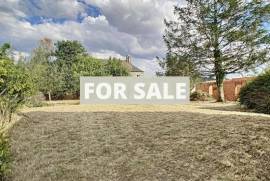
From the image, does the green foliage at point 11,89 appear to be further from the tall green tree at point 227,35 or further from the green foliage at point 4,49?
the tall green tree at point 227,35

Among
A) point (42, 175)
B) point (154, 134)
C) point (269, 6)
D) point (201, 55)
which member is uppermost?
point (269, 6)

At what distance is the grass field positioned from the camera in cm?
576

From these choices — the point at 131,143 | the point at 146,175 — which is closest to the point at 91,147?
the point at 131,143

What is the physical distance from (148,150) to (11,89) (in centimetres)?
525

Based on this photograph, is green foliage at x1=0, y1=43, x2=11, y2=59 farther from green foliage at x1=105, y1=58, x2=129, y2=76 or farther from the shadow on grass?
green foliage at x1=105, y1=58, x2=129, y2=76

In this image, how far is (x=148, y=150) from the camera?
7.05 metres

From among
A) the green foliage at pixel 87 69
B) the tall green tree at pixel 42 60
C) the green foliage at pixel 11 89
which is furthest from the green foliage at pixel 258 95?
the green foliage at pixel 87 69

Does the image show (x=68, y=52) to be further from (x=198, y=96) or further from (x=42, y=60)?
(x=198, y=96)

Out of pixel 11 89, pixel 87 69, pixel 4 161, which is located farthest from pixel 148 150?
pixel 87 69

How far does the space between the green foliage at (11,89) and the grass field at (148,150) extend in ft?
2.46

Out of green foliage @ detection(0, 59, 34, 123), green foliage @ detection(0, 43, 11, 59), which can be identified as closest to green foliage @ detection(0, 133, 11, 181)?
green foliage @ detection(0, 59, 34, 123)

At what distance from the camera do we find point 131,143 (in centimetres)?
779

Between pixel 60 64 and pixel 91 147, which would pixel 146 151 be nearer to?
pixel 91 147

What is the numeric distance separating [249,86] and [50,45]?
3276 centimetres
